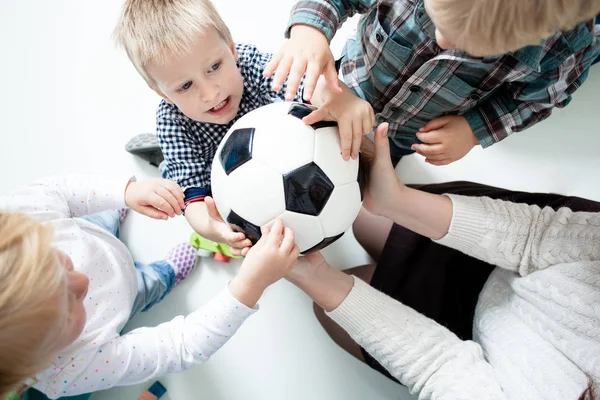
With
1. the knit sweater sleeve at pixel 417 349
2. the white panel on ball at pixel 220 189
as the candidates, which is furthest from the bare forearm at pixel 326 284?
the white panel on ball at pixel 220 189

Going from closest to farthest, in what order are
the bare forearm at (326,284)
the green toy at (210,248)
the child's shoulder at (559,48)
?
the child's shoulder at (559,48) < the bare forearm at (326,284) < the green toy at (210,248)

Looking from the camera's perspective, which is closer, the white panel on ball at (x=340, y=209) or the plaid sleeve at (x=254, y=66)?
the white panel on ball at (x=340, y=209)

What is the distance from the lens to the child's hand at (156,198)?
2.99ft

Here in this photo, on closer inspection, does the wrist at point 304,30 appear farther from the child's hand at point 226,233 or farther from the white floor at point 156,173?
the white floor at point 156,173

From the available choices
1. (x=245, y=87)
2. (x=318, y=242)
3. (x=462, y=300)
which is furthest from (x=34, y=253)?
(x=462, y=300)

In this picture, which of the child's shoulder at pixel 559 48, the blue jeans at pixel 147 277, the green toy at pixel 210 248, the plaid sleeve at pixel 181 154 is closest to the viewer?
the child's shoulder at pixel 559 48

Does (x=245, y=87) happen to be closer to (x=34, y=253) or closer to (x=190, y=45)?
(x=190, y=45)

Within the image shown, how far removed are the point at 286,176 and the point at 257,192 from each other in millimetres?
58

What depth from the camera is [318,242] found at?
29.5 inches

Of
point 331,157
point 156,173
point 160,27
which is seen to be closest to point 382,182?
point 331,157

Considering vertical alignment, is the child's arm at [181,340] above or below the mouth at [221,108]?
below

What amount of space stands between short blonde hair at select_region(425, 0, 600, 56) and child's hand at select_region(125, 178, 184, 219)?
2.18ft

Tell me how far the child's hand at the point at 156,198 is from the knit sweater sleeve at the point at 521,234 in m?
0.62

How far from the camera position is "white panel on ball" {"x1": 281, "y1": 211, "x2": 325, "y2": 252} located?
685mm
